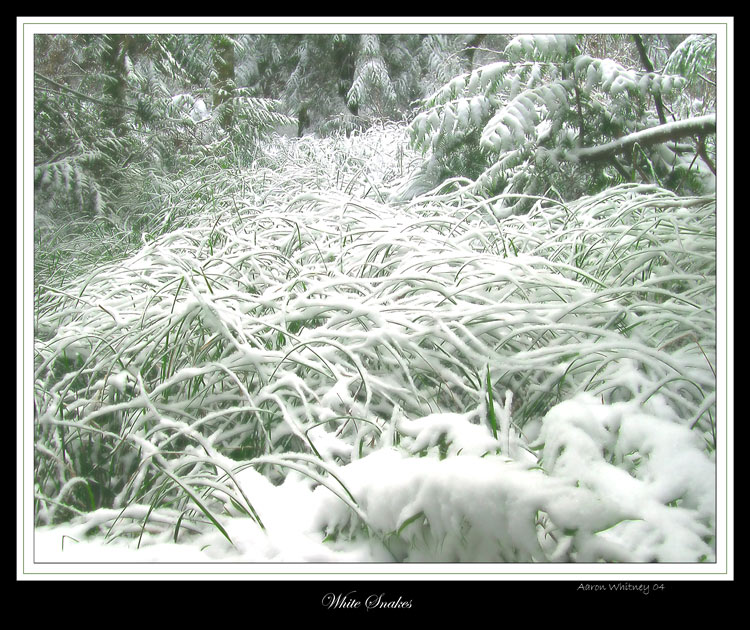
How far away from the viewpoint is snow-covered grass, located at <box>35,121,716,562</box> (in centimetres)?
82

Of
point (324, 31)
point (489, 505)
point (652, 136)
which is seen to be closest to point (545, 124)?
point (652, 136)

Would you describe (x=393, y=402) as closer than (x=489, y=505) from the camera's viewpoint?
No

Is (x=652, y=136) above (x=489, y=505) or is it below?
above

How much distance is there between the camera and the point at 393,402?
1003 mm

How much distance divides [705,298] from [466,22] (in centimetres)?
75

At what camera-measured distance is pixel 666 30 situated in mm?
1085

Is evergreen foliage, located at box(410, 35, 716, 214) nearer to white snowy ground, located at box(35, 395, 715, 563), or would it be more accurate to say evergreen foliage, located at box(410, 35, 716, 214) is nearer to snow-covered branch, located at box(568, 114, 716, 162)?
snow-covered branch, located at box(568, 114, 716, 162)

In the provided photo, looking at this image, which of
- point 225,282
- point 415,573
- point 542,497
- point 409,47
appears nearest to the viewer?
point 542,497

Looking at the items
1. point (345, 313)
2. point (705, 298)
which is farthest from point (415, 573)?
point (705, 298)

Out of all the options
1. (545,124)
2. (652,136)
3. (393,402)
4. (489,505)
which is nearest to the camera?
(489,505)

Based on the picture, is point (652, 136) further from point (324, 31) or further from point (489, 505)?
point (489, 505)

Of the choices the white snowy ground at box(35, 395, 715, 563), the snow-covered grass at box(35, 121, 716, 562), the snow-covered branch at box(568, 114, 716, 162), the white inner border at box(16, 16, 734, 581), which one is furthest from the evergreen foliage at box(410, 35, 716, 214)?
the white snowy ground at box(35, 395, 715, 563)

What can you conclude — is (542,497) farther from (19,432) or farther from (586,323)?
(19,432)

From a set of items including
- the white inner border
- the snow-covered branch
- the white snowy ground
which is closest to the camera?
the white snowy ground
